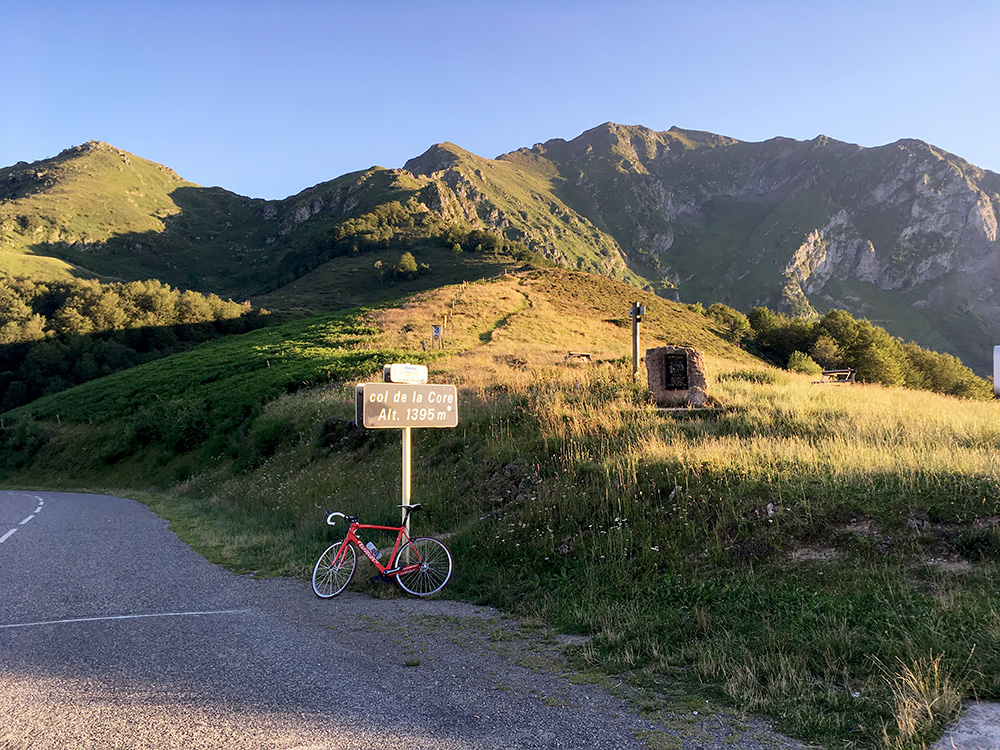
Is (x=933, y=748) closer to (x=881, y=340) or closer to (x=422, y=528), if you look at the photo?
(x=422, y=528)

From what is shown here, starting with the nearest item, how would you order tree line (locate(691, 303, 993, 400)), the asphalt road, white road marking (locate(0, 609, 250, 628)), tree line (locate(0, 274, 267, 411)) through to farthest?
the asphalt road < white road marking (locate(0, 609, 250, 628)) < tree line (locate(691, 303, 993, 400)) < tree line (locate(0, 274, 267, 411))

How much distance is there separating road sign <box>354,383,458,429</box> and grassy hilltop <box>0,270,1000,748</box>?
1.95m

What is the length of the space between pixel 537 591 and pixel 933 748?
4.03m

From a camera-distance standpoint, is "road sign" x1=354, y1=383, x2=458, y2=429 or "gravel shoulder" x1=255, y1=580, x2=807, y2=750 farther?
"road sign" x1=354, y1=383, x2=458, y2=429

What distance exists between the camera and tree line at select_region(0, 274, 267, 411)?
A: 72.2 metres

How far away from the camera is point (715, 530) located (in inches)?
261

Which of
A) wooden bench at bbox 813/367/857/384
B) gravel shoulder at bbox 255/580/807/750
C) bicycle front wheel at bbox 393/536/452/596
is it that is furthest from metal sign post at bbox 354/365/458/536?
wooden bench at bbox 813/367/857/384

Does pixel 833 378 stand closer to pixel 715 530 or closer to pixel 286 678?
pixel 715 530

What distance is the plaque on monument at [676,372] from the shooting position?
47.0 feet

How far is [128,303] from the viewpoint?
290 ft

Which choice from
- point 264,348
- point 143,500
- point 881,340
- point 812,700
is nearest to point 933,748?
point 812,700

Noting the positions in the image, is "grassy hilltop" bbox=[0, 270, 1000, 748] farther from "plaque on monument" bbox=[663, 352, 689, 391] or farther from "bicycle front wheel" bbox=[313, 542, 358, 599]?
"plaque on monument" bbox=[663, 352, 689, 391]

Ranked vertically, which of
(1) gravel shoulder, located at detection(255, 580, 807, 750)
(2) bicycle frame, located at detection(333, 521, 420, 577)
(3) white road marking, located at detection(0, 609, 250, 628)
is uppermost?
(2) bicycle frame, located at detection(333, 521, 420, 577)

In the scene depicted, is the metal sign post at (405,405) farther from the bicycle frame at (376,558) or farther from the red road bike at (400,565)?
the red road bike at (400,565)
